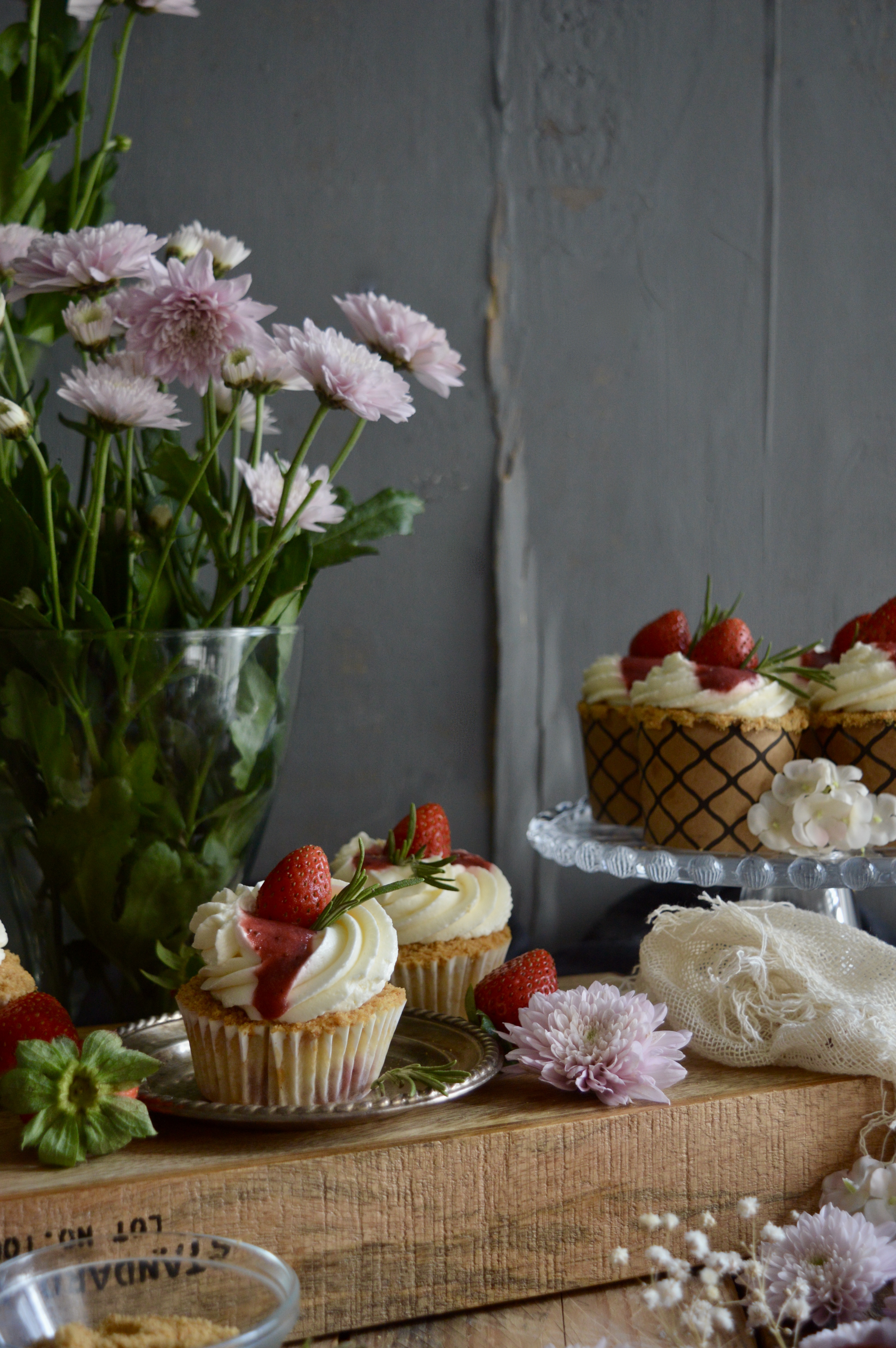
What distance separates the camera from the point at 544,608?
5.46 ft

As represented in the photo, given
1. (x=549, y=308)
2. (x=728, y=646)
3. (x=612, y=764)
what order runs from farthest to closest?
1. (x=549, y=308)
2. (x=612, y=764)
3. (x=728, y=646)

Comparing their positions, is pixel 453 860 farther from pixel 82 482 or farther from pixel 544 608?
pixel 544 608

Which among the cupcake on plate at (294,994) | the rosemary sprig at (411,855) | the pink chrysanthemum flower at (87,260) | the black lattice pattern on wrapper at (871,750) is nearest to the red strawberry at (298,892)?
the cupcake on plate at (294,994)

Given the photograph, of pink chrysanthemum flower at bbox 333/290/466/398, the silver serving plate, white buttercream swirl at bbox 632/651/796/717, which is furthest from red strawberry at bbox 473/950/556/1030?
pink chrysanthemum flower at bbox 333/290/466/398

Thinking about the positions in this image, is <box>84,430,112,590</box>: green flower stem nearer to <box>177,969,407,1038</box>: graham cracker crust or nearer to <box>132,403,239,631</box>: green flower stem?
<box>132,403,239,631</box>: green flower stem

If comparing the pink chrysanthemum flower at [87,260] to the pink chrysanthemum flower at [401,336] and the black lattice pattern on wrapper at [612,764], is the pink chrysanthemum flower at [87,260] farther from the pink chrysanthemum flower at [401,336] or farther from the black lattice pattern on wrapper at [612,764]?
the black lattice pattern on wrapper at [612,764]

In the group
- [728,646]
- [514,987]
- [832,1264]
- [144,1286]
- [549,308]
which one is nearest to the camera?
[144,1286]

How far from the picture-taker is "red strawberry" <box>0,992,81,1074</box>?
80 centimetres

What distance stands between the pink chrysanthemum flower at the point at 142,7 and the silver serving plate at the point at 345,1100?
0.86 meters

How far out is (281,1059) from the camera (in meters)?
0.76

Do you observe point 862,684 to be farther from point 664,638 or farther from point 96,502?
point 96,502

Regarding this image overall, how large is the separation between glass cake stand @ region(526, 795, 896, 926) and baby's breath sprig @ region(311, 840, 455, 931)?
37cm

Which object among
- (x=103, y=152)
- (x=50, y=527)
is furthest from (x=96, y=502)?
(x=103, y=152)

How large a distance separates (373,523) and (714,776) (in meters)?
0.41
